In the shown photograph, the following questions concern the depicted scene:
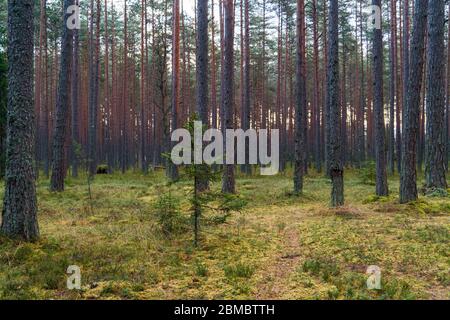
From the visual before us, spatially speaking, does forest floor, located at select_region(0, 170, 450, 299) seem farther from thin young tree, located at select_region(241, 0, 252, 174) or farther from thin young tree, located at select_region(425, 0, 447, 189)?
thin young tree, located at select_region(241, 0, 252, 174)

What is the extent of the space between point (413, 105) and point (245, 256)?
24.8 feet

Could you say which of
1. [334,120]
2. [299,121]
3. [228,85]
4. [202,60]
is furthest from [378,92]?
[202,60]

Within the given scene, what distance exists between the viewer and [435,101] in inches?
494

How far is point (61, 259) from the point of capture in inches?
252

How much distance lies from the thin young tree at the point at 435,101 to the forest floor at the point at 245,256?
2438mm

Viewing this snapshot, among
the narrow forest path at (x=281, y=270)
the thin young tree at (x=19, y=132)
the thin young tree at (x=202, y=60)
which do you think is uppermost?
the thin young tree at (x=202, y=60)

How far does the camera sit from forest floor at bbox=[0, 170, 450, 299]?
517 cm

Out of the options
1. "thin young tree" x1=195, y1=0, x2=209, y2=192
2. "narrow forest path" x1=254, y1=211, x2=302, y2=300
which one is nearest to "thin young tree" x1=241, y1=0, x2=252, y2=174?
"thin young tree" x1=195, y1=0, x2=209, y2=192

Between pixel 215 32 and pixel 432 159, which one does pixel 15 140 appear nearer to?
pixel 432 159

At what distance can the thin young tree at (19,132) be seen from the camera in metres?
6.89

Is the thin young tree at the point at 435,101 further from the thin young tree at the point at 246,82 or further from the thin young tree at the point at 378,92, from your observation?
the thin young tree at the point at 246,82

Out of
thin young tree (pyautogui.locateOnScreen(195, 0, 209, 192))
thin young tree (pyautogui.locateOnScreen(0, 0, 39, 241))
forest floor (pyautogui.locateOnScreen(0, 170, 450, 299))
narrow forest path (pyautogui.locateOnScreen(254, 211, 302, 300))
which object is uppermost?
thin young tree (pyautogui.locateOnScreen(195, 0, 209, 192))

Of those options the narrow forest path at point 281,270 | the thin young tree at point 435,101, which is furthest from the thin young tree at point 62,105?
the thin young tree at point 435,101

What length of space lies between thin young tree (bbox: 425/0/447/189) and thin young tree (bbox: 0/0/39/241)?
1226 centimetres
